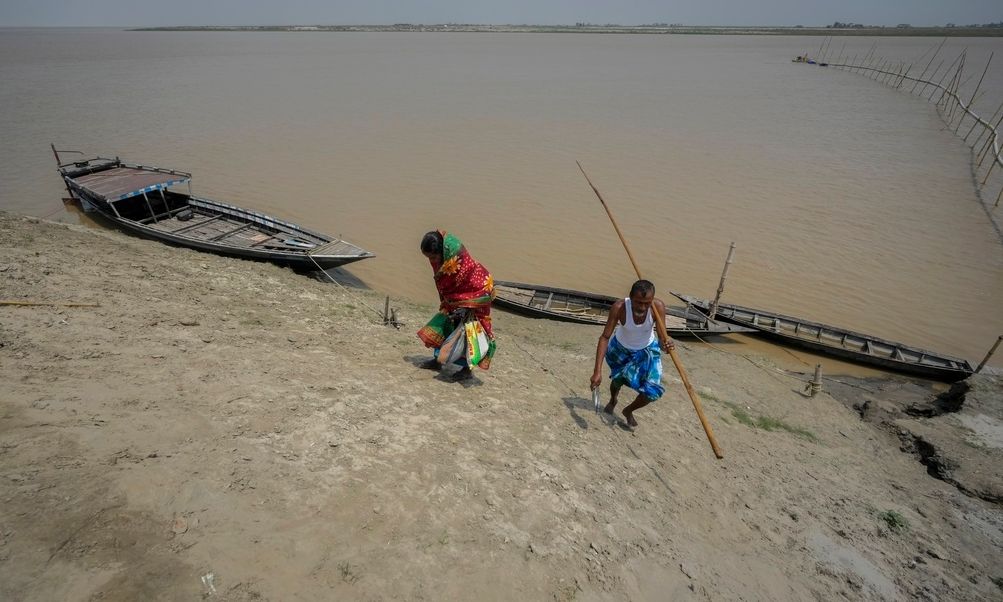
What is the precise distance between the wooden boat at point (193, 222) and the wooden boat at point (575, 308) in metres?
2.98

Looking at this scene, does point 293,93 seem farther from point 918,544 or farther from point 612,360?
point 918,544

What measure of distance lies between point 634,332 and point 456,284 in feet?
5.46

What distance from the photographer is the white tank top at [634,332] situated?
4262 mm

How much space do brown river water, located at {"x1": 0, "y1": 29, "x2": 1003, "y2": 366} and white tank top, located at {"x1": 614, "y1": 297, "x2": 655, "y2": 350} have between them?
20.1 feet

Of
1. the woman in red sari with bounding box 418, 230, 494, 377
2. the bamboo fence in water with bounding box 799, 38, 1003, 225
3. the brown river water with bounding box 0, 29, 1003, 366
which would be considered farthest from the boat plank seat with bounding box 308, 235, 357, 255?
the bamboo fence in water with bounding box 799, 38, 1003, 225

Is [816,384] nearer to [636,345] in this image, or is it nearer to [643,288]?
[636,345]

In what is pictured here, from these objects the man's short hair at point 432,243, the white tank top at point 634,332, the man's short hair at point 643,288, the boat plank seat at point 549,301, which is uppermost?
the man's short hair at point 432,243

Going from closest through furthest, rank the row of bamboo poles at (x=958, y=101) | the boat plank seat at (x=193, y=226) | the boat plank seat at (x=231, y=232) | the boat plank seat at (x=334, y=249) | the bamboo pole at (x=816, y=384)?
the bamboo pole at (x=816, y=384)
the boat plank seat at (x=334, y=249)
the boat plank seat at (x=231, y=232)
the boat plank seat at (x=193, y=226)
the row of bamboo poles at (x=958, y=101)

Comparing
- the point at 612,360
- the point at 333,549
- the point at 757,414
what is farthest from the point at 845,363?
the point at 333,549

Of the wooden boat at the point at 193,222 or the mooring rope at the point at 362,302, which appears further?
the wooden boat at the point at 193,222

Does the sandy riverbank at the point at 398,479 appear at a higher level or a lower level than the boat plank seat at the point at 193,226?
higher

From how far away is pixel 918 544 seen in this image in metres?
3.99

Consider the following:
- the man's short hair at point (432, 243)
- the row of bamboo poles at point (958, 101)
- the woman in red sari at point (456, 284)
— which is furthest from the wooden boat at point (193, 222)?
the row of bamboo poles at point (958, 101)

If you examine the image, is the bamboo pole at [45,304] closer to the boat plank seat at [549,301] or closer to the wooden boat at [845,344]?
the boat plank seat at [549,301]
